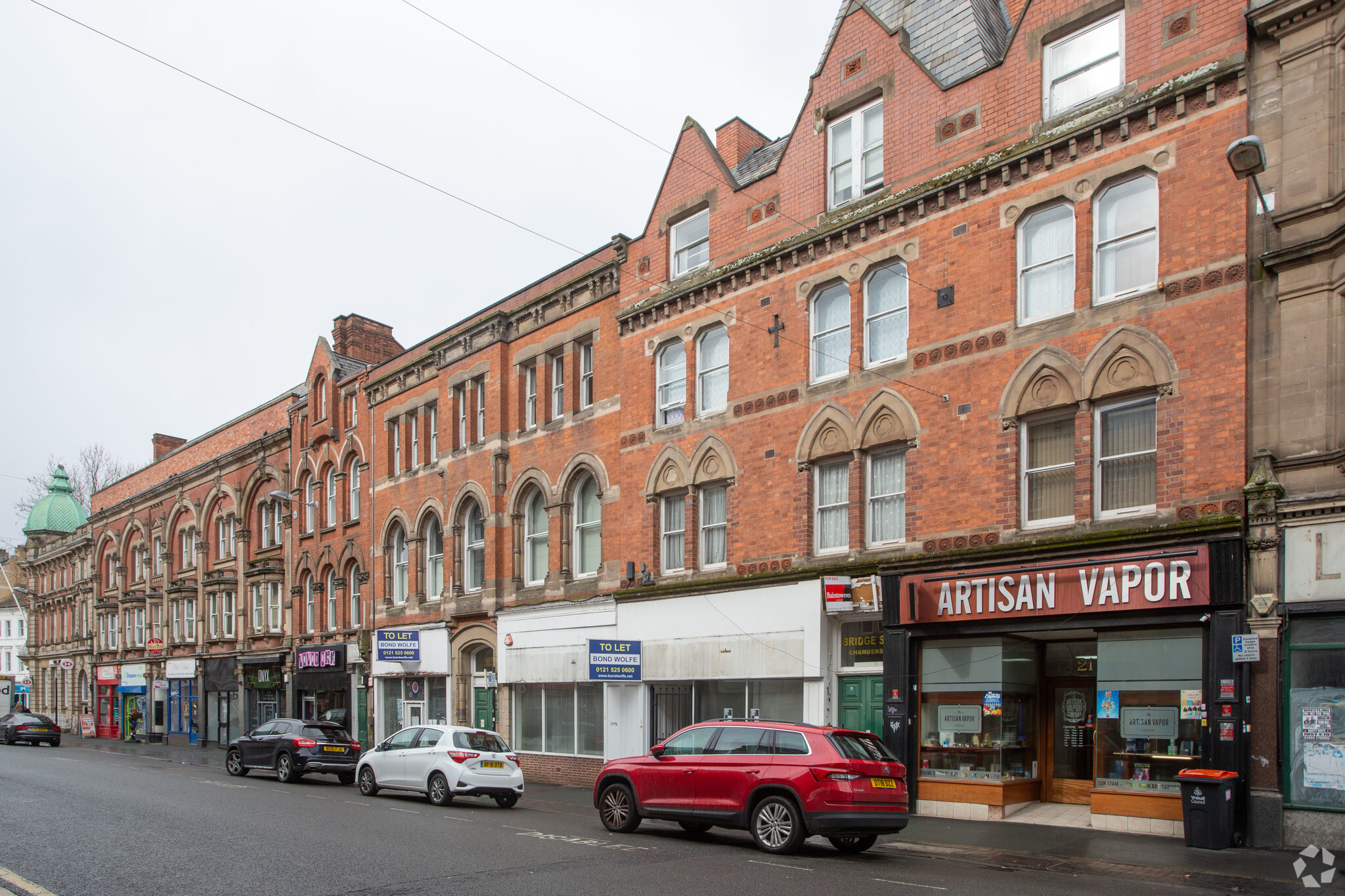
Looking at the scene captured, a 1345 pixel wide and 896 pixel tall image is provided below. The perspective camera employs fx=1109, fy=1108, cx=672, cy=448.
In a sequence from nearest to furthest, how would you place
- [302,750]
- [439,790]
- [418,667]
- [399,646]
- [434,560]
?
[439,790] < [302,750] < [399,646] < [418,667] < [434,560]

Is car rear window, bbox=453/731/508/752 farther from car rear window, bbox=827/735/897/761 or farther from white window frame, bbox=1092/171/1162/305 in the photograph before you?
white window frame, bbox=1092/171/1162/305

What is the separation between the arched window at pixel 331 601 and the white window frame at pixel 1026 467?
26176mm

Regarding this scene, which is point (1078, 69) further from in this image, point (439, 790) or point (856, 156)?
point (439, 790)

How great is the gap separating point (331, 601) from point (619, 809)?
82.7ft

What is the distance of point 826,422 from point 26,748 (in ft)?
119

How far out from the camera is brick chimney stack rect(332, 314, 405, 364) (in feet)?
131

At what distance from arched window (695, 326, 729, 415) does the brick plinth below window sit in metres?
8.36

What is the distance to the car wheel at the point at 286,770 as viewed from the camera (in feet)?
82.6

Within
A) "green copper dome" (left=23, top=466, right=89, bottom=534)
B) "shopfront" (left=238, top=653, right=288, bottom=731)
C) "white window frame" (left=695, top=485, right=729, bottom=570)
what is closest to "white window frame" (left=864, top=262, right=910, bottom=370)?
"white window frame" (left=695, top=485, right=729, bottom=570)

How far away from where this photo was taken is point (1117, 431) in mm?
16094

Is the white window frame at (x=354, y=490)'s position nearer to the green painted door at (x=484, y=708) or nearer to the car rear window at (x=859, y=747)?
the green painted door at (x=484, y=708)

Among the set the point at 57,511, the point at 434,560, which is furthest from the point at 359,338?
the point at 57,511

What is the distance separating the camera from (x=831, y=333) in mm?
20469

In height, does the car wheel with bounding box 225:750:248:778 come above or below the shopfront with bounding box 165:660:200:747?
above
